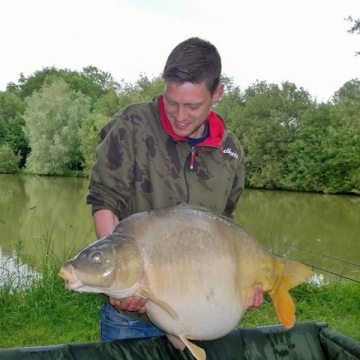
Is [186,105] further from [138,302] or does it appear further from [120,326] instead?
[120,326]

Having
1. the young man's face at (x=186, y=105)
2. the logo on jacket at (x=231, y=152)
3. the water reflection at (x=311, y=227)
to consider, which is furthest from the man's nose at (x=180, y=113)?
the water reflection at (x=311, y=227)

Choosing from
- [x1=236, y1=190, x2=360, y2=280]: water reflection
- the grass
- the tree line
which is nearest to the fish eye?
the grass

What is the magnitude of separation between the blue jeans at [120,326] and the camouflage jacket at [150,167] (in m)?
0.35

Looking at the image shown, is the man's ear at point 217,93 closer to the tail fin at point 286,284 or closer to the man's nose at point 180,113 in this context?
the man's nose at point 180,113

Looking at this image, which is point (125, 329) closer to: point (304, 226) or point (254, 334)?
point (254, 334)

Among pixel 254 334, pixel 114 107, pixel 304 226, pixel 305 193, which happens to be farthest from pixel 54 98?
pixel 254 334

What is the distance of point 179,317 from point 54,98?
2498 cm

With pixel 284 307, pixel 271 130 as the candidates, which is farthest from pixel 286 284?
pixel 271 130

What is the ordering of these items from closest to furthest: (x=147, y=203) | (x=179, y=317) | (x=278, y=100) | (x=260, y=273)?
(x=179, y=317)
(x=260, y=273)
(x=147, y=203)
(x=278, y=100)

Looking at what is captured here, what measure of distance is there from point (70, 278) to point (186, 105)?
0.67 metres

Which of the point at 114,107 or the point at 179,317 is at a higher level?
the point at 179,317

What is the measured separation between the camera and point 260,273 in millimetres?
1528

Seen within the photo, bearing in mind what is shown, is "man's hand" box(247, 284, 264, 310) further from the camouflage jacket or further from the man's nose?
the man's nose

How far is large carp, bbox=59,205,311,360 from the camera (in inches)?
47.9
